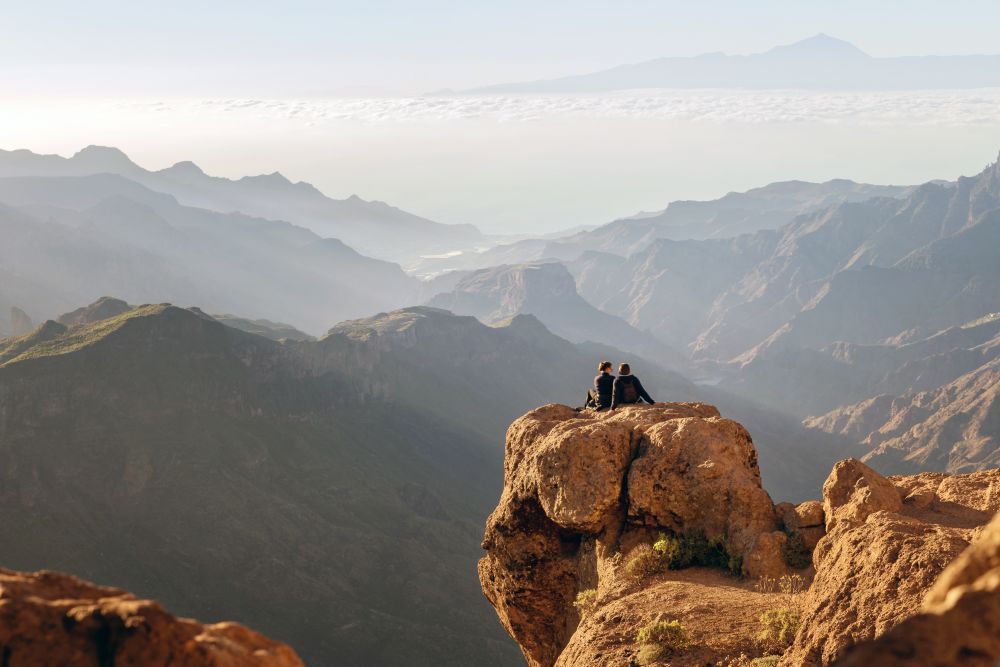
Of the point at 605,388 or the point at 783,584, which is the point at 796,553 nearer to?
the point at 783,584

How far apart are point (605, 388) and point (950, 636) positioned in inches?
801

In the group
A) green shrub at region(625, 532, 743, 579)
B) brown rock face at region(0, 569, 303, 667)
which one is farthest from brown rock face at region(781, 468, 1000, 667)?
brown rock face at region(0, 569, 303, 667)

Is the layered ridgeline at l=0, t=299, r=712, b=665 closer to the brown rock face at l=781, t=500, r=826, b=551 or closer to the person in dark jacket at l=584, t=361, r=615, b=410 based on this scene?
the person in dark jacket at l=584, t=361, r=615, b=410

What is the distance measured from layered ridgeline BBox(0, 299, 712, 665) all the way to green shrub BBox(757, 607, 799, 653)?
294 ft

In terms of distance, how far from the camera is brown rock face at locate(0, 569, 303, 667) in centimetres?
886

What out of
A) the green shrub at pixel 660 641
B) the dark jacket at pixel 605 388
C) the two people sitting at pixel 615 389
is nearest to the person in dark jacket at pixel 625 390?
the two people sitting at pixel 615 389

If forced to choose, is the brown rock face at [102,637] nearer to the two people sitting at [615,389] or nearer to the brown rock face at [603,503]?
the brown rock face at [603,503]

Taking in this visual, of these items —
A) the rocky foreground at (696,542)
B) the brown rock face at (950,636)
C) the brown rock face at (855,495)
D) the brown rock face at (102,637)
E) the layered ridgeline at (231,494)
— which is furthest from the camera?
the layered ridgeline at (231,494)

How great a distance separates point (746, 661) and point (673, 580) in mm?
4964

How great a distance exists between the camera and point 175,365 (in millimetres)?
149750

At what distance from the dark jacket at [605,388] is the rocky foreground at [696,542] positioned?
72 cm

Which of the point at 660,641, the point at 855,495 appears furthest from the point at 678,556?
the point at 660,641

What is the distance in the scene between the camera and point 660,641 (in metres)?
17.1

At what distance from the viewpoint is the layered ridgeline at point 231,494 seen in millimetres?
107500
